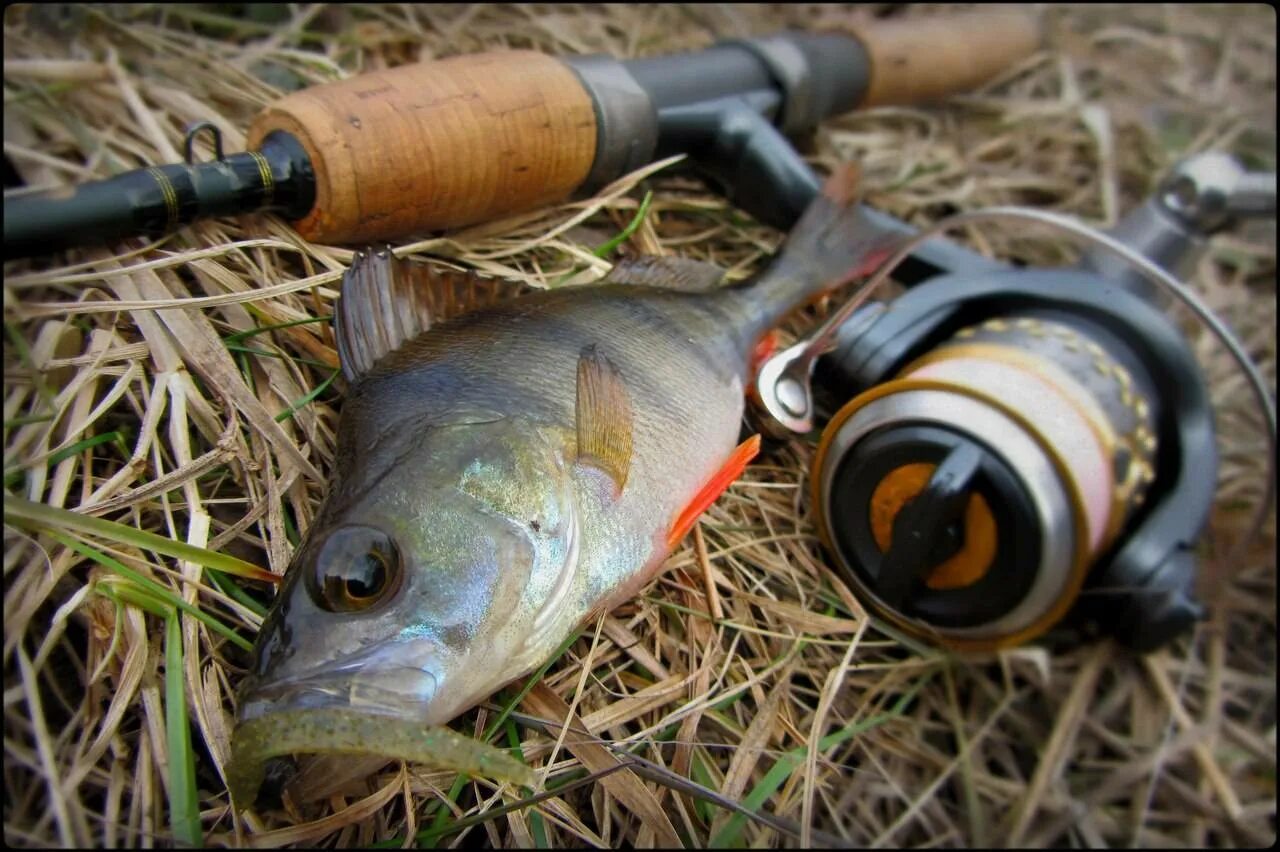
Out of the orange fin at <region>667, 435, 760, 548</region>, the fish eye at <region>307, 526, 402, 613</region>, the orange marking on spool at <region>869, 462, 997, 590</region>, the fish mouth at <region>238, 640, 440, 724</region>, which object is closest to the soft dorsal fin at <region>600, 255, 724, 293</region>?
the orange fin at <region>667, 435, 760, 548</region>

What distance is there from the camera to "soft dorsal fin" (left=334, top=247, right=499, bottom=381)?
164cm

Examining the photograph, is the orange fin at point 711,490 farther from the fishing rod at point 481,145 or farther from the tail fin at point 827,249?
the fishing rod at point 481,145

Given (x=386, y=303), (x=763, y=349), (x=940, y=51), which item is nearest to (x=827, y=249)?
(x=763, y=349)

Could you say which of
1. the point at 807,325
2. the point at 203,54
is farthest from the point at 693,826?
the point at 203,54

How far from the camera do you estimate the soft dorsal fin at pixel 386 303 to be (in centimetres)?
164

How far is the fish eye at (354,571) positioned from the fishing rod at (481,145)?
30.3 inches

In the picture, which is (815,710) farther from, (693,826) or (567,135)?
(567,135)

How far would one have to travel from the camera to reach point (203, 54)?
2.44m

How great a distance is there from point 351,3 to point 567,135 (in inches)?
45.6

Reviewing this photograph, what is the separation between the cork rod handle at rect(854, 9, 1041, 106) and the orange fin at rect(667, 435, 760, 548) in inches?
68.0

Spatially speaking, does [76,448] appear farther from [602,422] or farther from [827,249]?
[827,249]

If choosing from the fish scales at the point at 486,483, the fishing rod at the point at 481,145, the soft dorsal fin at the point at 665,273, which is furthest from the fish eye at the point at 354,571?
the soft dorsal fin at the point at 665,273

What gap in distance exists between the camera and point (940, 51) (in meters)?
3.14

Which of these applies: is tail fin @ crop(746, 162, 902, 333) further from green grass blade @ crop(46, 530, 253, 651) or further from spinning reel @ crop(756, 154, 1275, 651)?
green grass blade @ crop(46, 530, 253, 651)
